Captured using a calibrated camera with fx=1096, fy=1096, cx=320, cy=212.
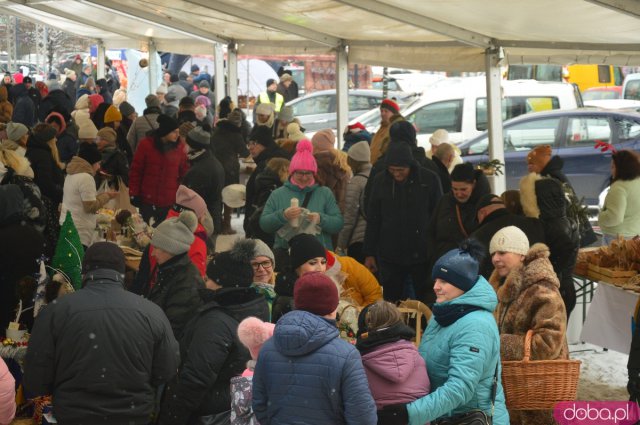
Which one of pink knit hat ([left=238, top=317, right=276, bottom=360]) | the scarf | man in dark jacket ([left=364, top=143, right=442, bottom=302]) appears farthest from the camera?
man in dark jacket ([left=364, top=143, right=442, bottom=302])

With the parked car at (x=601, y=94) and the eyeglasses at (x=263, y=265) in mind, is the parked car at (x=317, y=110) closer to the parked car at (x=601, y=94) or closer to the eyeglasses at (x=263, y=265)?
the parked car at (x=601, y=94)

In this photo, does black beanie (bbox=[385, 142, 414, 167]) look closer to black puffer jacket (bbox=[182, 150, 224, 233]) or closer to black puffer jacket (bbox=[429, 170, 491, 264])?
black puffer jacket (bbox=[429, 170, 491, 264])

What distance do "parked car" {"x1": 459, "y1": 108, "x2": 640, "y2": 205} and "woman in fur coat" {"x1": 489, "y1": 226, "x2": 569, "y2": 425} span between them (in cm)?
943

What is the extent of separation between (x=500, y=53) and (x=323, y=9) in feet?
6.17

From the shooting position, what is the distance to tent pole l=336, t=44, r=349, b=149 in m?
13.7

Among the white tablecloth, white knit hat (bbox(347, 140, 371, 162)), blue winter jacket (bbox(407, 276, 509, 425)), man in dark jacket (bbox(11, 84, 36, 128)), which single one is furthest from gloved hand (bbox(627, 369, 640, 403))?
man in dark jacket (bbox(11, 84, 36, 128))

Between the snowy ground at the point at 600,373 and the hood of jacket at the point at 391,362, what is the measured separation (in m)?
3.58

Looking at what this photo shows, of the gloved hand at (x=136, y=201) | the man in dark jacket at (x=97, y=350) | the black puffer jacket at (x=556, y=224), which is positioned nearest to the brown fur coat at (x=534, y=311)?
the black puffer jacket at (x=556, y=224)

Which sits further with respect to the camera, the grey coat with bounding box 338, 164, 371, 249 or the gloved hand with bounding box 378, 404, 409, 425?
the grey coat with bounding box 338, 164, 371, 249

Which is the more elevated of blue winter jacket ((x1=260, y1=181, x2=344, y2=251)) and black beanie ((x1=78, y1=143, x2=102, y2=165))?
black beanie ((x1=78, y1=143, x2=102, y2=165))

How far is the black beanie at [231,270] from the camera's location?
215 inches

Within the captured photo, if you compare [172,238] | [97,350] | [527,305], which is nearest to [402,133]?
[527,305]

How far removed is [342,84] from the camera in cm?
1429

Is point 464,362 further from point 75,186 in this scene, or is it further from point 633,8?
point 75,186
